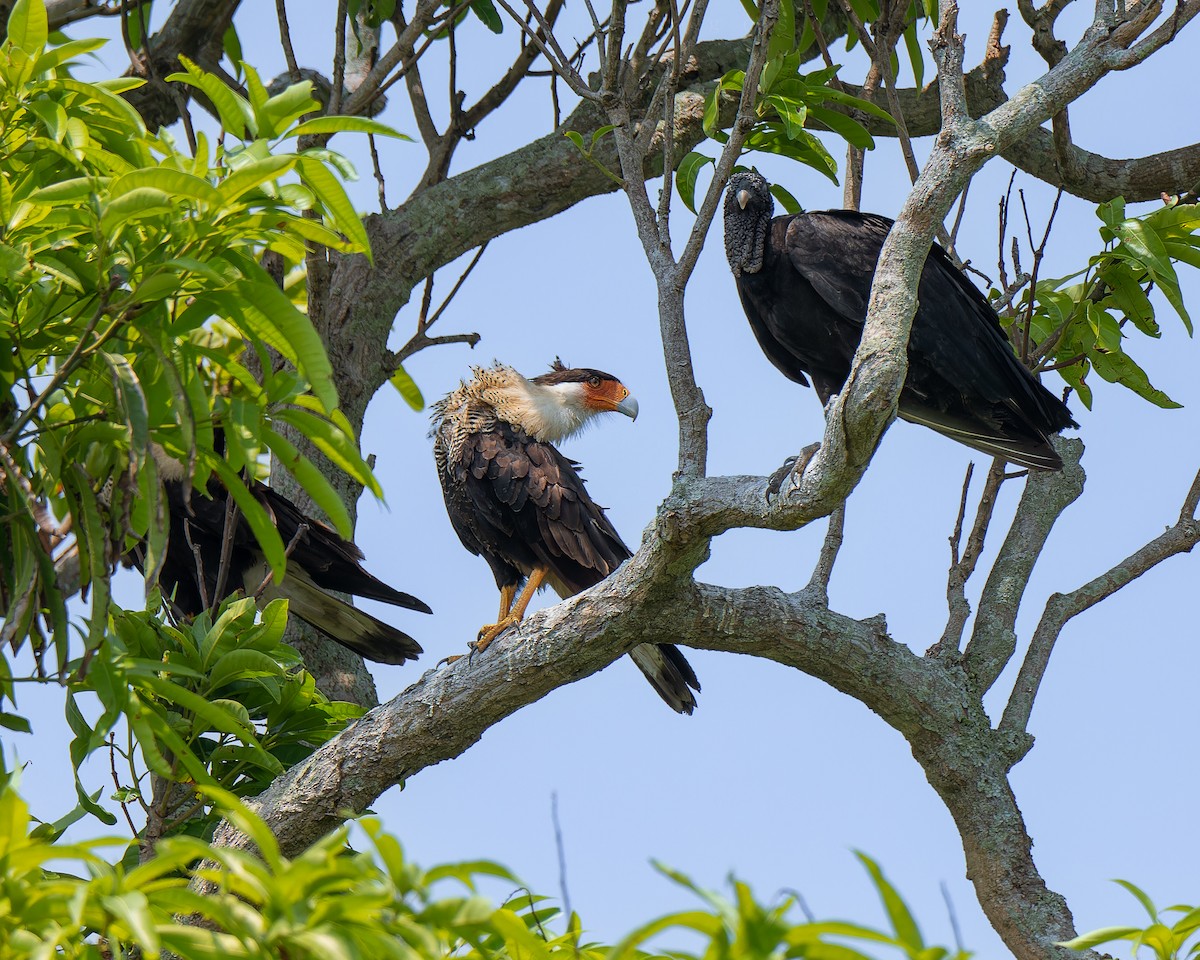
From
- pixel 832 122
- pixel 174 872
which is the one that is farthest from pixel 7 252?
pixel 832 122

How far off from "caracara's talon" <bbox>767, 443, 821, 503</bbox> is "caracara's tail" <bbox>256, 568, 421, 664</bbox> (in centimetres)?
204

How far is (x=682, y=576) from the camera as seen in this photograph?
2945mm

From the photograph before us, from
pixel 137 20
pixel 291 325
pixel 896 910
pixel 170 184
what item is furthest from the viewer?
pixel 137 20

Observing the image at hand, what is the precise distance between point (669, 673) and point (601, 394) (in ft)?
4.58

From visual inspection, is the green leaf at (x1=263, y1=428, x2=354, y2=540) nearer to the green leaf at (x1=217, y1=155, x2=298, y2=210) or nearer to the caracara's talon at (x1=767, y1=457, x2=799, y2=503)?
the green leaf at (x1=217, y1=155, x2=298, y2=210)

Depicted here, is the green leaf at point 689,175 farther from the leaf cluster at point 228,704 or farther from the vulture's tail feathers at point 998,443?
the leaf cluster at point 228,704

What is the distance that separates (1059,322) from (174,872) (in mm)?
3000

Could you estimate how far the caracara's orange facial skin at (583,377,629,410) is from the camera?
213 inches

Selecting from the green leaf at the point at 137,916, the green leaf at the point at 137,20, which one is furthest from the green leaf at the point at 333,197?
the green leaf at the point at 137,20

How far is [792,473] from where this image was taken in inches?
106

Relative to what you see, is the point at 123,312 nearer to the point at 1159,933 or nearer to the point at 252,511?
the point at 252,511

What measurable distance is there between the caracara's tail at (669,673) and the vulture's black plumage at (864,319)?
105 cm

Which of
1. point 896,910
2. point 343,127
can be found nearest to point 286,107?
point 343,127

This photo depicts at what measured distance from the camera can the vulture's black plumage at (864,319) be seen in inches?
160
